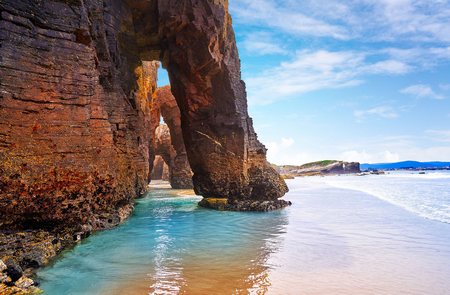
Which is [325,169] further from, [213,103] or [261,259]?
[261,259]

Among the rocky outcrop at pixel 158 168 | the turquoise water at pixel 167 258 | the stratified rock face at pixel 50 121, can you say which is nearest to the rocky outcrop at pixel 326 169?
the rocky outcrop at pixel 158 168

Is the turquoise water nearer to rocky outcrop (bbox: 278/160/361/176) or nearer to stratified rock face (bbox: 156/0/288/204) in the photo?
stratified rock face (bbox: 156/0/288/204)

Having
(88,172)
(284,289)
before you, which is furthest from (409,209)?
(88,172)

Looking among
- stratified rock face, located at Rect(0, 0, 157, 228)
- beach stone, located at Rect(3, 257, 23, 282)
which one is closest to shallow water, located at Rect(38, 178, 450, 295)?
beach stone, located at Rect(3, 257, 23, 282)

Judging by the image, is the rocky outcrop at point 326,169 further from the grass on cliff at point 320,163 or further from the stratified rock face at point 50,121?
the stratified rock face at point 50,121

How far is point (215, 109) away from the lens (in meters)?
21.5

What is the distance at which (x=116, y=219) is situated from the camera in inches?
555

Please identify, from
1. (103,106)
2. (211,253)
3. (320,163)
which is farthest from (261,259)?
(320,163)

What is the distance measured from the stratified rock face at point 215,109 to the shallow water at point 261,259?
594cm

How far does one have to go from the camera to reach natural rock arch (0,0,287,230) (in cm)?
846

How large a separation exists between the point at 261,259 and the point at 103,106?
7.85 m

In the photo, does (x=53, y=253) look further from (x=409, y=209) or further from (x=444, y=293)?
(x=409, y=209)

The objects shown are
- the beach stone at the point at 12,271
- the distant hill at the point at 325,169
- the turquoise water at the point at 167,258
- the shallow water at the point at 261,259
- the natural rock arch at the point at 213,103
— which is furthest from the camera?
the distant hill at the point at 325,169

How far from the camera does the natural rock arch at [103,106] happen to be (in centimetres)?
846
